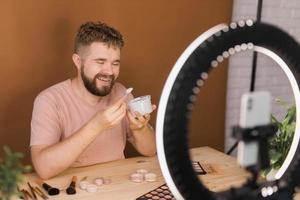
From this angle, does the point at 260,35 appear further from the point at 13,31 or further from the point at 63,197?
the point at 13,31

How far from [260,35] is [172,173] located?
0.28 m

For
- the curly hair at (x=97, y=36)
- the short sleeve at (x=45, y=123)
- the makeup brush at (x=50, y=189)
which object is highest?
the curly hair at (x=97, y=36)

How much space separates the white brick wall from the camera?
217cm

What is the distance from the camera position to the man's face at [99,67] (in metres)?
1.47

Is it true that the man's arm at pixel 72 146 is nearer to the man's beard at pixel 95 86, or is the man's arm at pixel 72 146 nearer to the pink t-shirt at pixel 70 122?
the pink t-shirt at pixel 70 122

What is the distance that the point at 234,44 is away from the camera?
0.71 meters

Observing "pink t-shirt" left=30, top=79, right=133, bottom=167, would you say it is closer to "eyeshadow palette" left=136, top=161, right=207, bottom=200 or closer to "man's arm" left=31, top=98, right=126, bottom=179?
"man's arm" left=31, top=98, right=126, bottom=179

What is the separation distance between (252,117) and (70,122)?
96 cm

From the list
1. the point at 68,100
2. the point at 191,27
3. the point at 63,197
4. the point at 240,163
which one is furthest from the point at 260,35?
the point at 191,27

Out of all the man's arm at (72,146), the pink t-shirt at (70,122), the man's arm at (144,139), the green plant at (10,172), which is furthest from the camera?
the man's arm at (144,139)

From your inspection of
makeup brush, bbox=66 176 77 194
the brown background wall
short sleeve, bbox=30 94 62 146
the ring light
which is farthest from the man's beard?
the ring light

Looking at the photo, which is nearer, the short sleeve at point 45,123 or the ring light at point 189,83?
the ring light at point 189,83

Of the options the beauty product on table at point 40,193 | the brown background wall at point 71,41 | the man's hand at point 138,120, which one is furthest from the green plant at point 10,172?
the brown background wall at point 71,41

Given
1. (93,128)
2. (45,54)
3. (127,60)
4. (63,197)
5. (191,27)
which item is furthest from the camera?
(191,27)
